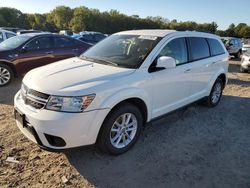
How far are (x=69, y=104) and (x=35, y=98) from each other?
52cm

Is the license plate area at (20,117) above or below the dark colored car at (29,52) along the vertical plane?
below

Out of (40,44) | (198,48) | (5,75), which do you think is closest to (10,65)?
(5,75)

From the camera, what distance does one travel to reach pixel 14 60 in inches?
313

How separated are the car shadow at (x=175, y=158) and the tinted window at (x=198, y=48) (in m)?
1.29

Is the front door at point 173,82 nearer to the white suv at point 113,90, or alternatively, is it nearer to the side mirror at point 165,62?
the white suv at point 113,90

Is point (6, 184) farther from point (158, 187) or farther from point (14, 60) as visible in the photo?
point (14, 60)

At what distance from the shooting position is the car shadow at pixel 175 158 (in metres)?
3.48

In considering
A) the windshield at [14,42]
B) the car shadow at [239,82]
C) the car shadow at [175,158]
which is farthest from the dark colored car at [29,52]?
the car shadow at [239,82]

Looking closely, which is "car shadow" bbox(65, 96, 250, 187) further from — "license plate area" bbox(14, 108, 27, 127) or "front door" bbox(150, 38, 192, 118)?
"license plate area" bbox(14, 108, 27, 127)

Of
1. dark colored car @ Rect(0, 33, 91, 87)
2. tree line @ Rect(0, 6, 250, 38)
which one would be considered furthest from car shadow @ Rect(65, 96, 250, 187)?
tree line @ Rect(0, 6, 250, 38)

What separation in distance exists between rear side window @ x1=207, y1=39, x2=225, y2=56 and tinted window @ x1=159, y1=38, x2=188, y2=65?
127cm

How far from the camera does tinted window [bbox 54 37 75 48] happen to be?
894cm

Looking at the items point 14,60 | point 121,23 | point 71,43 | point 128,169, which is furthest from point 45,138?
point 121,23

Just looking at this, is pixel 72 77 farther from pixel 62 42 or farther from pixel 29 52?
pixel 62 42
